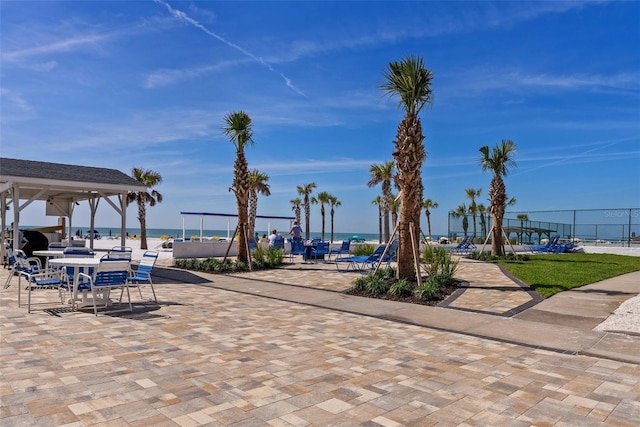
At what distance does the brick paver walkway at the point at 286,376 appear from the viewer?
375 cm

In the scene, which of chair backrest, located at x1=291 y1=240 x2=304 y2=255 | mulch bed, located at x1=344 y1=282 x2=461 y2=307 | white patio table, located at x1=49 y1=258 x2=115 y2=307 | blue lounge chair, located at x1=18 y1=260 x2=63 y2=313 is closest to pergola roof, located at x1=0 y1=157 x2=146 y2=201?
blue lounge chair, located at x1=18 y1=260 x2=63 y2=313

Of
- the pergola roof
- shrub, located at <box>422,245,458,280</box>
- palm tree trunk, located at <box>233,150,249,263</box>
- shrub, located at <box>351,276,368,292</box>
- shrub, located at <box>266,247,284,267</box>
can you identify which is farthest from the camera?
shrub, located at <box>266,247,284,267</box>

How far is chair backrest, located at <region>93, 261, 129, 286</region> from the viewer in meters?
7.66

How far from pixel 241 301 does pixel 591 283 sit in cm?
939

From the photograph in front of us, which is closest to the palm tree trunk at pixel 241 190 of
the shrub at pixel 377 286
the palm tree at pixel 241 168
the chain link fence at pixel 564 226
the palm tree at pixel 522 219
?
the palm tree at pixel 241 168

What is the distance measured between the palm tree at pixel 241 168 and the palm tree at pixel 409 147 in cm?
680

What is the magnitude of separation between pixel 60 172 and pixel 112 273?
11148mm

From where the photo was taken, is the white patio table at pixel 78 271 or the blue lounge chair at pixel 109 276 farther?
the white patio table at pixel 78 271

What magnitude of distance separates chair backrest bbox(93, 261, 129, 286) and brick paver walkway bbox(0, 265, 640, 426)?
0.60 m

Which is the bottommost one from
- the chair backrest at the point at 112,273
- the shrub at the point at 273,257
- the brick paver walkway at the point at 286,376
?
the brick paver walkway at the point at 286,376

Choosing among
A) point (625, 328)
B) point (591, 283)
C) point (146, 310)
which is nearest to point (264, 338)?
point (146, 310)

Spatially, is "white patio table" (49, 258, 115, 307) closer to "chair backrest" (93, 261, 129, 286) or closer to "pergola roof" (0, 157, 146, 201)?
"chair backrest" (93, 261, 129, 286)

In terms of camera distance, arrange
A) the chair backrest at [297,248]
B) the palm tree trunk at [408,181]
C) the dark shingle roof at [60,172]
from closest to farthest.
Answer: the palm tree trunk at [408,181] < the dark shingle roof at [60,172] < the chair backrest at [297,248]

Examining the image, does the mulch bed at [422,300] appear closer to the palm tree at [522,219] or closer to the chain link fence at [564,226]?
the chain link fence at [564,226]
